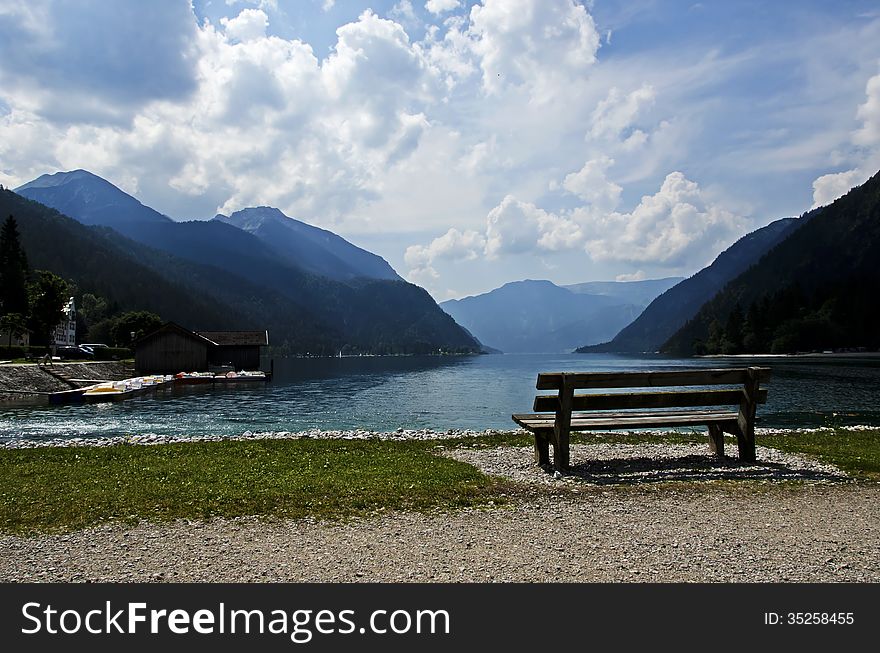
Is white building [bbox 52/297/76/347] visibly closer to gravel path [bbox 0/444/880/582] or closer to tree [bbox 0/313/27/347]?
tree [bbox 0/313/27/347]

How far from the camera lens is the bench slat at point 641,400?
12.4 metres

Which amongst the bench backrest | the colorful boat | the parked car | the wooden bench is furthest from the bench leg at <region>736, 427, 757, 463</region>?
the parked car

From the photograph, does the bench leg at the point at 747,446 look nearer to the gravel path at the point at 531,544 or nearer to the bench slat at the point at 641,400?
the bench slat at the point at 641,400

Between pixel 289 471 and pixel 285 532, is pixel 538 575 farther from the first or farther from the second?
pixel 289 471

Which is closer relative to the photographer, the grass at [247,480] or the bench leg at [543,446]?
the grass at [247,480]

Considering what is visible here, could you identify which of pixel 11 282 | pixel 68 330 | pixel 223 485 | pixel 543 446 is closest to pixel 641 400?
pixel 543 446

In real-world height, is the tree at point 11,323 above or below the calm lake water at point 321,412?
above

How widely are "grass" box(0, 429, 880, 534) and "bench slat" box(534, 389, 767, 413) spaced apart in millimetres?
2208

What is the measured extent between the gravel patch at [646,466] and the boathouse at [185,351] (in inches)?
3207

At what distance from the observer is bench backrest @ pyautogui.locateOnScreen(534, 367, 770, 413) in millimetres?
11961

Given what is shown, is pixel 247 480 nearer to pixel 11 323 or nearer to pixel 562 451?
pixel 562 451

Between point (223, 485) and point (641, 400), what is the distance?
887 cm

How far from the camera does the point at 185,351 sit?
3460 inches

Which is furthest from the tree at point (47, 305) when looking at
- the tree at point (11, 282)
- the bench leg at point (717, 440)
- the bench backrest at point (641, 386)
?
the bench leg at point (717, 440)
